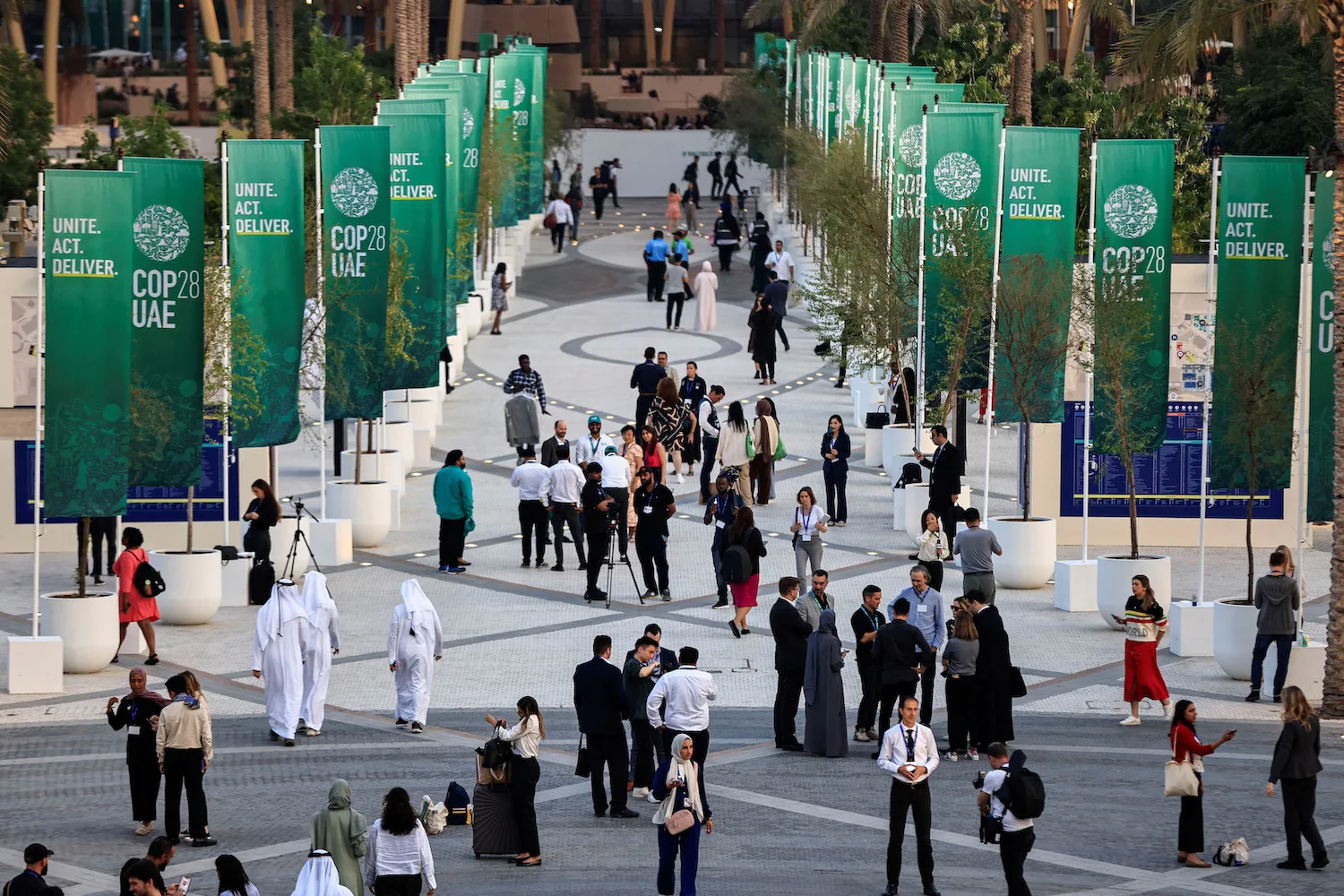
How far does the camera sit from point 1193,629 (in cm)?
2042

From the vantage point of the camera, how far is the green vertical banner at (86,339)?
1869 centimetres

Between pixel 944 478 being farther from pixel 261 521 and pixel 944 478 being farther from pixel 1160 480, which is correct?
pixel 261 521

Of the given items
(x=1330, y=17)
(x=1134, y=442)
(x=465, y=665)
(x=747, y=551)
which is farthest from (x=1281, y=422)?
(x=465, y=665)

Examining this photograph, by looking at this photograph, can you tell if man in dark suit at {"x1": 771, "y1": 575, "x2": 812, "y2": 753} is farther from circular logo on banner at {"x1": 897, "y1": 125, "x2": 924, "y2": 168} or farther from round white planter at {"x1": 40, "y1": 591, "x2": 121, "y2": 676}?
circular logo on banner at {"x1": 897, "y1": 125, "x2": 924, "y2": 168}

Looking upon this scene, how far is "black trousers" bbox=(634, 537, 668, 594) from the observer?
22109mm

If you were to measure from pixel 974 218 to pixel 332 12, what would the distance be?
68.5 metres

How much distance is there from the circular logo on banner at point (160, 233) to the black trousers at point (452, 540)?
4.94m

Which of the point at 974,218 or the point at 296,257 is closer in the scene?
the point at 296,257

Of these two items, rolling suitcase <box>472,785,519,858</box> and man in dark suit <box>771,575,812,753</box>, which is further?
man in dark suit <box>771,575,812,753</box>

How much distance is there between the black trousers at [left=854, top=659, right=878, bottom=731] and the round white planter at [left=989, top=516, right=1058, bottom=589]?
244 inches

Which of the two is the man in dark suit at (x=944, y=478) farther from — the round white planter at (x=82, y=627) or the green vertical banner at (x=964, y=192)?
the round white planter at (x=82, y=627)

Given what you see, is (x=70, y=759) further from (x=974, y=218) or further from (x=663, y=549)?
(x=974, y=218)

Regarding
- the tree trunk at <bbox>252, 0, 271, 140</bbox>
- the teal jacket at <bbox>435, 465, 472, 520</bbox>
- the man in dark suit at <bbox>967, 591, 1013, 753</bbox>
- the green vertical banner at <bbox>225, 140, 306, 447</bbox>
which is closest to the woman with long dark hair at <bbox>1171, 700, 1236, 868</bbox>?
the man in dark suit at <bbox>967, 591, 1013, 753</bbox>

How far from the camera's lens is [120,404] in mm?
19109
